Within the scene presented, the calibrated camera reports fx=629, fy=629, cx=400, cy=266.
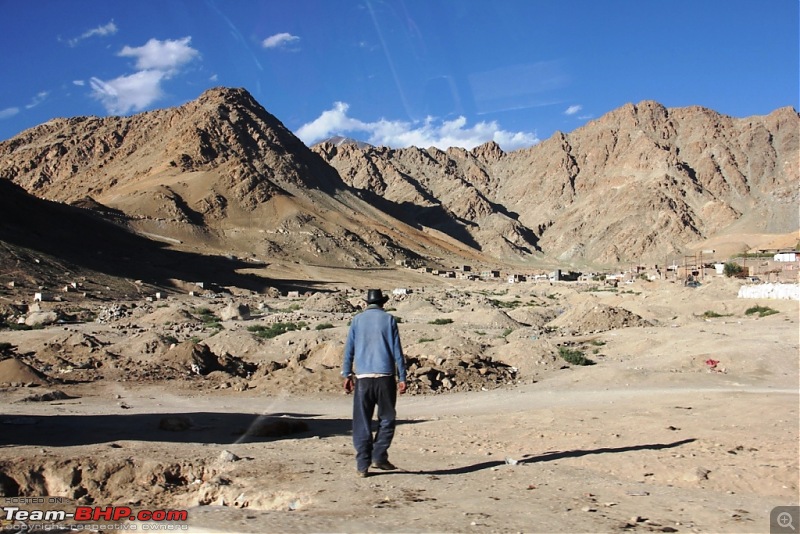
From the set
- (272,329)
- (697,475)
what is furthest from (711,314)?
(697,475)

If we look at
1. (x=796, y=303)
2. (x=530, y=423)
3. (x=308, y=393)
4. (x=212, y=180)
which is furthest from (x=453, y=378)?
(x=212, y=180)

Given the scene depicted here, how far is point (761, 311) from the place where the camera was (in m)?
29.8

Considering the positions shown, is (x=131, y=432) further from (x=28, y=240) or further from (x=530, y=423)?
(x=28, y=240)

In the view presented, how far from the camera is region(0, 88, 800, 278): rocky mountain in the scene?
297ft

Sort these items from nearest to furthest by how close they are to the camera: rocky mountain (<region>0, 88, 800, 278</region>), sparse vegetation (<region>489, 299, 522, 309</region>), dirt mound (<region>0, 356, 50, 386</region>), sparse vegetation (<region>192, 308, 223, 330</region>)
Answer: dirt mound (<region>0, 356, 50, 386</region>) < sparse vegetation (<region>192, 308, 223, 330</region>) < sparse vegetation (<region>489, 299, 522, 309</region>) < rocky mountain (<region>0, 88, 800, 278</region>)

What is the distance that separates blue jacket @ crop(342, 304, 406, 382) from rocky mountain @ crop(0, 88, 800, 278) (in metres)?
57.8

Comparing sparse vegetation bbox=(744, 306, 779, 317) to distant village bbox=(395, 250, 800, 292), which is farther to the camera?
distant village bbox=(395, 250, 800, 292)

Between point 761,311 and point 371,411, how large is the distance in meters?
29.1

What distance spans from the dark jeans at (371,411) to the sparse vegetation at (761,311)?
27741 millimetres

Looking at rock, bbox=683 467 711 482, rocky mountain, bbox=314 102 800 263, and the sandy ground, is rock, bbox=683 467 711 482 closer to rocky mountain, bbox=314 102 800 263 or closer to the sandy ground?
the sandy ground

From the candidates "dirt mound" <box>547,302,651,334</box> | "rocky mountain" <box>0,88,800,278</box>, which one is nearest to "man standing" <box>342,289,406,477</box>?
"dirt mound" <box>547,302,651,334</box>

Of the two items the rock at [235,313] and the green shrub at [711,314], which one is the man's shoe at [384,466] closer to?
the rock at [235,313]

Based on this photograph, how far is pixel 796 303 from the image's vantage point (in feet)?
97.7

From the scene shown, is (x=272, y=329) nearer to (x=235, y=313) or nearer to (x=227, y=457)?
(x=235, y=313)
